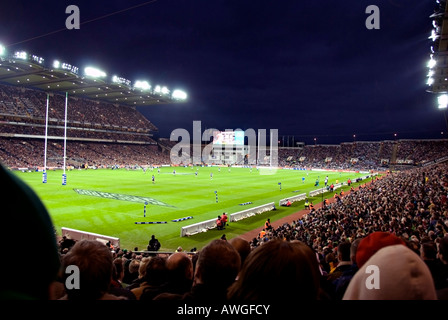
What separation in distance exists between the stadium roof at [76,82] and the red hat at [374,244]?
2616 inches

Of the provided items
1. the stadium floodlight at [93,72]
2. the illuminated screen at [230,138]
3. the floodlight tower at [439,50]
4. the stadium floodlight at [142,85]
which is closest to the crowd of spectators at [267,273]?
the floodlight tower at [439,50]

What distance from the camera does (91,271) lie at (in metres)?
2.24

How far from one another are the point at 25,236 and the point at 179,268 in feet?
9.23

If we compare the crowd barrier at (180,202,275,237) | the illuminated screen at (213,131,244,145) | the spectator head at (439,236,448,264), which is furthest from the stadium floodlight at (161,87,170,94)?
the spectator head at (439,236,448,264)

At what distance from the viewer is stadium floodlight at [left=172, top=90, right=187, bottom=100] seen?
94713mm

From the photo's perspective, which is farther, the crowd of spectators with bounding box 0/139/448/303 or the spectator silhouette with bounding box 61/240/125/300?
the spectator silhouette with bounding box 61/240/125/300

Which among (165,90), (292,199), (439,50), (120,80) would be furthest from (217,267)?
(165,90)

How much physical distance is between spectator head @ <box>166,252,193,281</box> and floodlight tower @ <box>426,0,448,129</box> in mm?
19119

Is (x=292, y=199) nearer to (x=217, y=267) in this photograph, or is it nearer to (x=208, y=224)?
(x=208, y=224)

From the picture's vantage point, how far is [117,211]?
79.7 ft

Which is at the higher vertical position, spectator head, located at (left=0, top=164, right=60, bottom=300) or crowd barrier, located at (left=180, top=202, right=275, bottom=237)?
spectator head, located at (left=0, top=164, right=60, bottom=300)

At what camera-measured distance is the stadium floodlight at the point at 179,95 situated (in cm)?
9471

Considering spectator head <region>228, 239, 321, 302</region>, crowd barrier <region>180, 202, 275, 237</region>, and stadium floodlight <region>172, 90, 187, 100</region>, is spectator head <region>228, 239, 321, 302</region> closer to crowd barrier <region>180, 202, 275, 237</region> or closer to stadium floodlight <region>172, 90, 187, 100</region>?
crowd barrier <region>180, 202, 275, 237</region>
